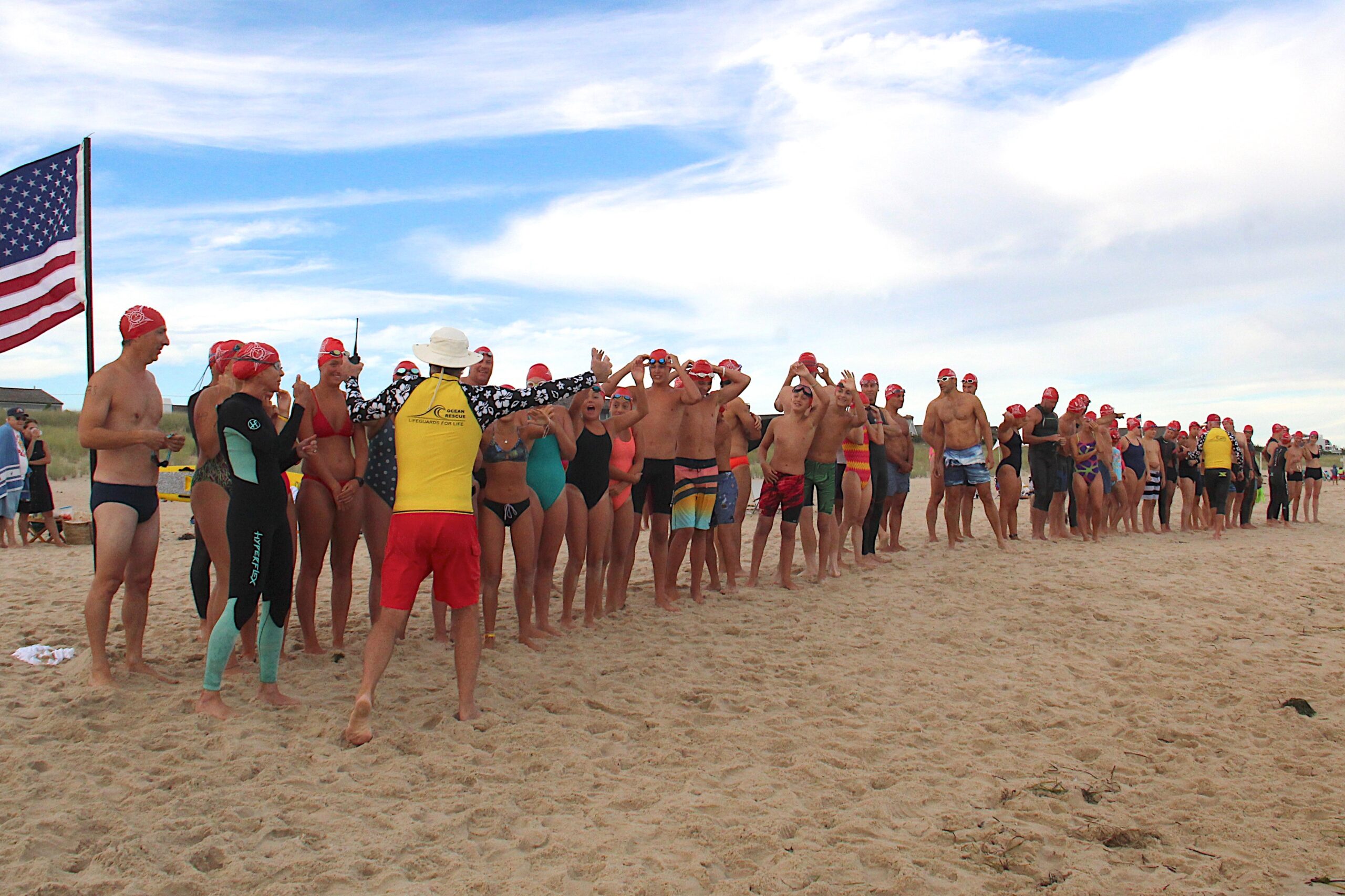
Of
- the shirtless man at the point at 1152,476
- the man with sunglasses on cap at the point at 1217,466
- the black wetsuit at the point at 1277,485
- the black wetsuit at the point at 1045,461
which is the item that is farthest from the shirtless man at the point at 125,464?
the black wetsuit at the point at 1277,485

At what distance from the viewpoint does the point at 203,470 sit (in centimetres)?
500

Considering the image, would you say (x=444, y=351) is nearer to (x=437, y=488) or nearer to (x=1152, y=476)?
(x=437, y=488)

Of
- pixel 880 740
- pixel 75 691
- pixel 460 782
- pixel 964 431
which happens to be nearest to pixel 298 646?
pixel 75 691

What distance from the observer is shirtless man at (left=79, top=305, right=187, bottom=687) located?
15.3ft

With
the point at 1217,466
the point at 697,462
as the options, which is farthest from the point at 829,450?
the point at 1217,466

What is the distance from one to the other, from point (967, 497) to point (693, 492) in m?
5.50

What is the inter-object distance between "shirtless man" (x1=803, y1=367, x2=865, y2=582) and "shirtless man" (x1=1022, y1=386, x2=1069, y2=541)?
4049 millimetres

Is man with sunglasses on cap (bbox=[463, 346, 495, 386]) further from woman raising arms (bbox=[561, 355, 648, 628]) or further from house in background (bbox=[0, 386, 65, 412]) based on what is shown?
house in background (bbox=[0, 386, 65, 412])

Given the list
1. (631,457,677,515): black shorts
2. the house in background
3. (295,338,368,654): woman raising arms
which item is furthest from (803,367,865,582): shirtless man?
the house in background

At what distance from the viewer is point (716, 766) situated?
14.0 feet

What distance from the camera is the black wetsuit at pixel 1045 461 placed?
11.8 metres

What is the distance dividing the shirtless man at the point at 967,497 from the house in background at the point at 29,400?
36.6 metres

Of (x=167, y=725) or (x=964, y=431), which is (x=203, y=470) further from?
(x=964, y=431)

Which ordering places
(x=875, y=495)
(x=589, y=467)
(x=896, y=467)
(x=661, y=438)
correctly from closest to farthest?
(x=589, y=467) < (x=661, y=438) < (x=875, y=495) < (x=896, y=467)
